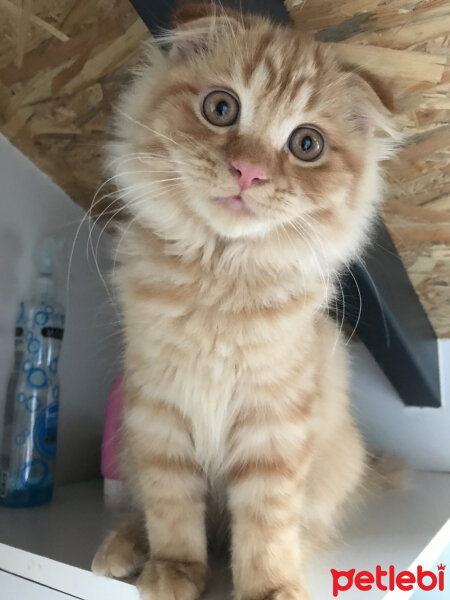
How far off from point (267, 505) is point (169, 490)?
167mm

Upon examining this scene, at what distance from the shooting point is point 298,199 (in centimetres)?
83

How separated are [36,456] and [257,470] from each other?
62 cm

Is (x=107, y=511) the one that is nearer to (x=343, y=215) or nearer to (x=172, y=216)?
(x=172, y=216)

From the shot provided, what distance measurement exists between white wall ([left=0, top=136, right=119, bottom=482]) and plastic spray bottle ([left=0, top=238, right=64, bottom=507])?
0.07 metres

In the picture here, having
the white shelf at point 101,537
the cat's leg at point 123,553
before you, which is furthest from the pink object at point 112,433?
the cat's leg at point 123,553

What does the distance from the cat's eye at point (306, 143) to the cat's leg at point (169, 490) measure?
477 mm

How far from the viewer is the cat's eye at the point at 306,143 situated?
87cm

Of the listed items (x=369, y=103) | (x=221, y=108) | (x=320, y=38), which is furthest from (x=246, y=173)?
(x=320, y=38)

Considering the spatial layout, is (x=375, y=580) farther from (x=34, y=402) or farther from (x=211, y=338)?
(x=34, y=402)

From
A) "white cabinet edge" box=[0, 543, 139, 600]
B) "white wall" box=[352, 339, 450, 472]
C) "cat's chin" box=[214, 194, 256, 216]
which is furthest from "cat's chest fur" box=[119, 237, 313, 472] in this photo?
"white wall" box=[352, 339, 450, 472]

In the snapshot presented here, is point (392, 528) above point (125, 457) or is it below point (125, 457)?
below

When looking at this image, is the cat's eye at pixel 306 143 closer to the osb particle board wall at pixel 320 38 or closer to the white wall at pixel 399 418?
the osb particle board wall at pixel 320 38

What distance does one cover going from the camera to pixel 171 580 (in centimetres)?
79

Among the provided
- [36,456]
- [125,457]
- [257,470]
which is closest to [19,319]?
[36,456]
